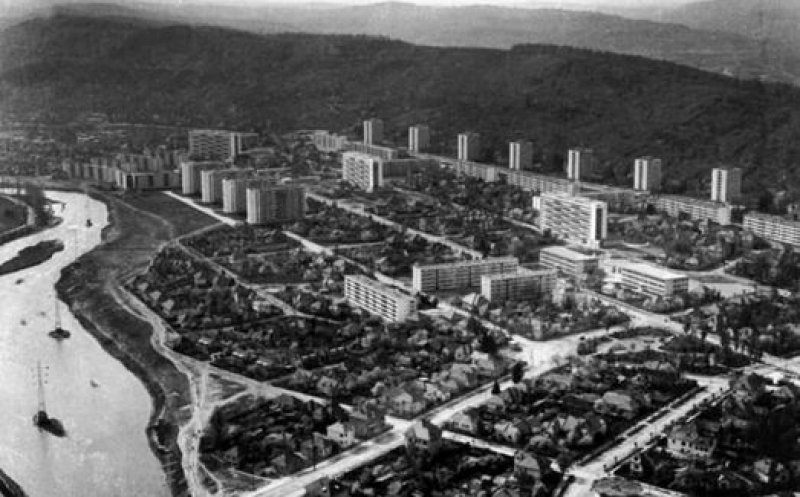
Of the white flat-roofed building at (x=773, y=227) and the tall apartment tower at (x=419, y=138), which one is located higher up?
the tall apartment tower at (x=419, y=138)

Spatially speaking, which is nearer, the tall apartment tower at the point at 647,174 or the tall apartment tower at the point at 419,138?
the tall apartment tower at the point at 647,174

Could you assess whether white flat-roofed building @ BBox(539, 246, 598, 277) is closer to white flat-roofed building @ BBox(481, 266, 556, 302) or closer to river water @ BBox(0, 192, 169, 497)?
white flat-roofed building @ BBox(481, 266, 556, 302)

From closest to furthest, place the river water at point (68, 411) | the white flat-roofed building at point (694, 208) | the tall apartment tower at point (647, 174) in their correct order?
the river water at point (68, 411) < the white flat-roofed building at point (694, 208) < the tall apartment tower at point (647, 174)

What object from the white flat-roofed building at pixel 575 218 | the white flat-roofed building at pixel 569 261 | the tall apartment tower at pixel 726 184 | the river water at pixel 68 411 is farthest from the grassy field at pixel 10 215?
the tall apartment tower at pixel 726 184

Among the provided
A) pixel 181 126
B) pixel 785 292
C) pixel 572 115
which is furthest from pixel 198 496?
pixel 181 126

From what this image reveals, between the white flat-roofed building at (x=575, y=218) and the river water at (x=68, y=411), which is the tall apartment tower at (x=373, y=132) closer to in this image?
the white flat-roofed building at (x=575, y=218)

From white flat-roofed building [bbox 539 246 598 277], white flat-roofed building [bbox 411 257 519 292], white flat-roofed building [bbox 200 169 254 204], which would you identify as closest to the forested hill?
white flat-roofed building [bbox 200 169 254 204]

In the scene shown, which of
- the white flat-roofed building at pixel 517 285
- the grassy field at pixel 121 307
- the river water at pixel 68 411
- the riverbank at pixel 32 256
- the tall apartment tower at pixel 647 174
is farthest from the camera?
the tall apartment tower at pixel 647 174

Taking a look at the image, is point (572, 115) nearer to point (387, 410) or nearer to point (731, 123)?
point (731, 123)
